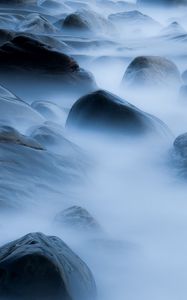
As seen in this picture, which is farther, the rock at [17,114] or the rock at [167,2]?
the rock at [167,2]

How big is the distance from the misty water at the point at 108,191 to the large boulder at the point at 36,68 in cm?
2

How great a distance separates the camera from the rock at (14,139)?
3854 mm

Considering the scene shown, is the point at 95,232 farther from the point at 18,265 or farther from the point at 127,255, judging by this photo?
the point at 18,265

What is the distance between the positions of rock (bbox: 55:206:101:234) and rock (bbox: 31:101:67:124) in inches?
78.2

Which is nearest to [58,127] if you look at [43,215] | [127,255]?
[43,215]

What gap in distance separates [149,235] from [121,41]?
712cm

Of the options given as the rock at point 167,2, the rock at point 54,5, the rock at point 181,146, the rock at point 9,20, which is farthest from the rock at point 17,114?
the rock at point 167,2

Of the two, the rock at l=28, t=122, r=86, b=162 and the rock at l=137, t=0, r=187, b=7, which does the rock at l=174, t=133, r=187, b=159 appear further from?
the rock at l=137, t=0, r=187, b=7

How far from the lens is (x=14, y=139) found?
3883 millimetres

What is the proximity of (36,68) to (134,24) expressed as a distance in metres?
5.41

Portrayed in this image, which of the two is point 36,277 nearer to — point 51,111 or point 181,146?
point 181,146

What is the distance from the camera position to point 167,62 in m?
6.64

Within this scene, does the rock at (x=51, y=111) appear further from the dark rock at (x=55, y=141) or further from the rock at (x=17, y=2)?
the rock at (x=17, y=2)

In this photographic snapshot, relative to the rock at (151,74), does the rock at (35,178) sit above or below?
below
